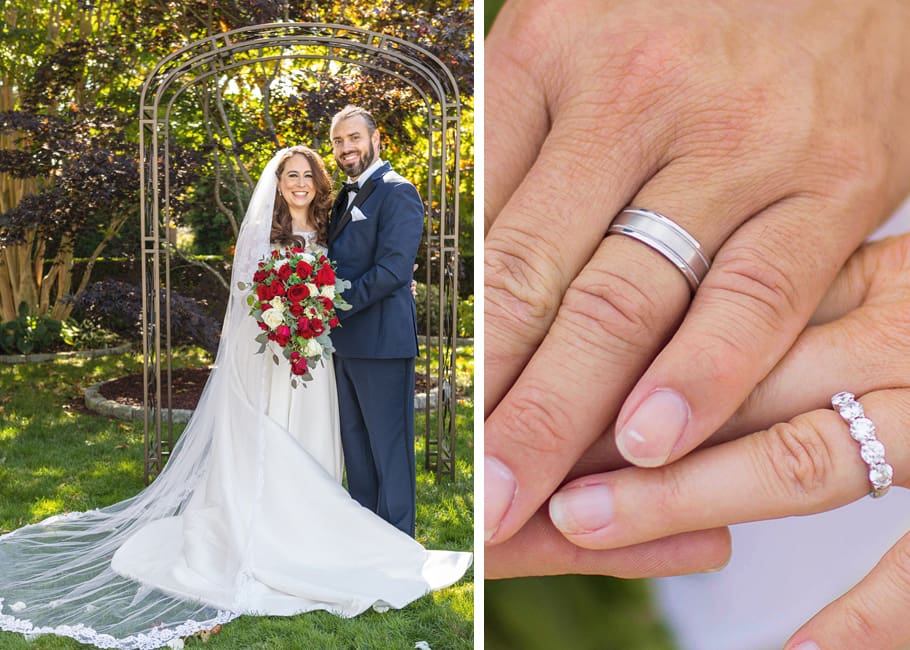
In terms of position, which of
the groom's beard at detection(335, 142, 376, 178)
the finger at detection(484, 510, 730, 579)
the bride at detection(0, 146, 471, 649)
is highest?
the groom's beard at detection(335, 142, 376, 178)

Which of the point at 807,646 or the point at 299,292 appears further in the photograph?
the point at 299,292

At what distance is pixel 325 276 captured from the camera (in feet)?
10.4

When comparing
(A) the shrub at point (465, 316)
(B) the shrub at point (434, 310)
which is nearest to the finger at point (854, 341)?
(B) the shrub at point (434, 310)

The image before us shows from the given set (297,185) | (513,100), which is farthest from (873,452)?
(297,185)

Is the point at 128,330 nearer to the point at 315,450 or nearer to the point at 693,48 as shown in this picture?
the point at 315,450

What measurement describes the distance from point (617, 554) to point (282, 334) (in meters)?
2.13

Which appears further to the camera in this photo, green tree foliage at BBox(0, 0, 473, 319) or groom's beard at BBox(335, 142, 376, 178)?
green tree foliage at BBox(0, 0, 473, 319)

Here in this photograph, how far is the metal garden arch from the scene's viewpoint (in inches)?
150

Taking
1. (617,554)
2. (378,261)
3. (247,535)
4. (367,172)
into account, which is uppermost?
(367,172)

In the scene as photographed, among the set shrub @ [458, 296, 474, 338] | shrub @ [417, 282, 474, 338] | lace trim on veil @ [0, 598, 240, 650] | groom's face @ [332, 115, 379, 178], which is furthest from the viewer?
shrub @ [458, 296, 474, 338]

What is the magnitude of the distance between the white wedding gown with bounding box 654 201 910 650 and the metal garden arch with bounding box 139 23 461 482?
2.62 metres

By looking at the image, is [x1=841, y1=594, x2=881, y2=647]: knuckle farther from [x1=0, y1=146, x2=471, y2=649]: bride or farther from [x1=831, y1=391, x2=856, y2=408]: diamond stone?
[x1=0, y1=146, x2=471, y2=649]: bride

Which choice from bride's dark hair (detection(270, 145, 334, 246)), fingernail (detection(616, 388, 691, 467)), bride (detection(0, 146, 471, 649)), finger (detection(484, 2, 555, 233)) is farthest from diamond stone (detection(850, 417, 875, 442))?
bride's dark hair (detection(270, 145, 334, 246))

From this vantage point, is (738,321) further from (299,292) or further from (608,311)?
(299,292)
